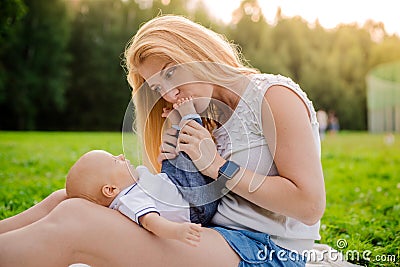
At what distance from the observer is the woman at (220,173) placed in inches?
63.0

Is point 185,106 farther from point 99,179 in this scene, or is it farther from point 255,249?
point 255,249

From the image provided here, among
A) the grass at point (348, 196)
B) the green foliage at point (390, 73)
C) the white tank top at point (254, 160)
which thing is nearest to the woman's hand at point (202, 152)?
the white tank top at point (254, 160)

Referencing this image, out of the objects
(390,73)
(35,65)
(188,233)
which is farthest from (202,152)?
(390,73)

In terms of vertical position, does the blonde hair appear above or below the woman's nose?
above

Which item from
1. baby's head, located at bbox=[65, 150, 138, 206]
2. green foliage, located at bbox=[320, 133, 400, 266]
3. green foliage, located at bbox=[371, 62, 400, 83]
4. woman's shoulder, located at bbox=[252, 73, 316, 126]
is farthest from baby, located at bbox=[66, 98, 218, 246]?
green foliage, located at bbox=[371, 62, 400, 83]

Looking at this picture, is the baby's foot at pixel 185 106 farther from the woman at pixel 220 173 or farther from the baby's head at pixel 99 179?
the baby's head at pixel 99 179

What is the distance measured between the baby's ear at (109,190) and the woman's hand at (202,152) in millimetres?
255

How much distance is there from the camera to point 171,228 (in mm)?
1556

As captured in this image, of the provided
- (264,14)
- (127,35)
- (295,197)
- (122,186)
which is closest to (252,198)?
(295,197)

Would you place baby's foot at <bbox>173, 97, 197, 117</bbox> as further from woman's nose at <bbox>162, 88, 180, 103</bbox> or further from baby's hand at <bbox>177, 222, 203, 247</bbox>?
baby's hand at <bbox>177, 222, 203, 247</bbox>

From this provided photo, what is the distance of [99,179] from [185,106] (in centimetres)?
38

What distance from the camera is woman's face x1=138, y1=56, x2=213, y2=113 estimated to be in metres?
1.85

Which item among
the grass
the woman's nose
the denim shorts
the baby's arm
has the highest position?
the woman's nose

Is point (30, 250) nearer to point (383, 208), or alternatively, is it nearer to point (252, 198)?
point (252, 198)
